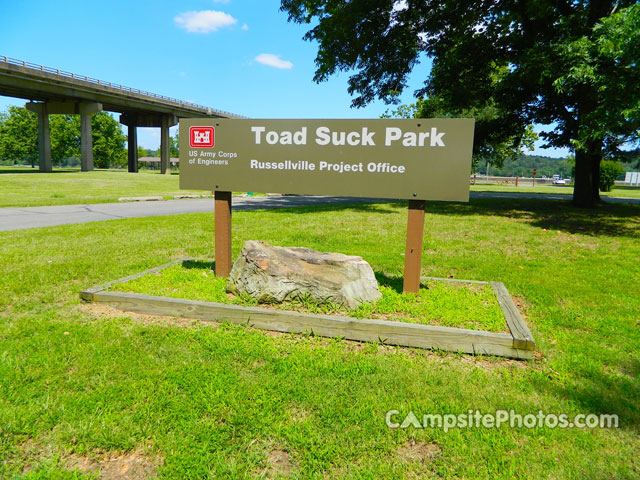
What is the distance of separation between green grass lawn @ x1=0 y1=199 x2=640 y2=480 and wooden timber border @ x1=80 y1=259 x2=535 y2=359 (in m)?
0.10

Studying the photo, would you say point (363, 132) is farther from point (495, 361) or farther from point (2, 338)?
point (2, 338)

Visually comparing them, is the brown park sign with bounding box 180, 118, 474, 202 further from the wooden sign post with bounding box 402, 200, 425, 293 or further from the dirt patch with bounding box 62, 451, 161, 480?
the dirt patch with bounding box 62, 451, 161, 480

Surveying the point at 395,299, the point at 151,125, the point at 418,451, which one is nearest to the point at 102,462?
the point at 418,451

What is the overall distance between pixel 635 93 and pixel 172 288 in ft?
36.7

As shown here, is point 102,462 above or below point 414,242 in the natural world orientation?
below

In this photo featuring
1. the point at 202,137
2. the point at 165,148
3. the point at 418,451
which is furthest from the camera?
the point at 165,148

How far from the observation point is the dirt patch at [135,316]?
13.3 ft

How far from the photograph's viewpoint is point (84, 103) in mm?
47969

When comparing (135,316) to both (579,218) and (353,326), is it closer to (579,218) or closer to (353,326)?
(353,326)

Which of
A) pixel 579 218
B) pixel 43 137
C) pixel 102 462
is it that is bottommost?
pixel 102 462

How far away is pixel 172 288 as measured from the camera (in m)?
4.79

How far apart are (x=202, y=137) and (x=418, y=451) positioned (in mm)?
4332

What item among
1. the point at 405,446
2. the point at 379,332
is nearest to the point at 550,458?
the point at 405,446

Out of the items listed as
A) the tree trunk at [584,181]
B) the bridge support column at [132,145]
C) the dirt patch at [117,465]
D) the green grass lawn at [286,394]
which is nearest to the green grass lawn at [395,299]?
the green grass lawn at [286,394]
